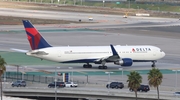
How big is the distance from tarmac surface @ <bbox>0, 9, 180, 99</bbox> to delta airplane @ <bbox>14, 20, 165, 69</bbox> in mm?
1450

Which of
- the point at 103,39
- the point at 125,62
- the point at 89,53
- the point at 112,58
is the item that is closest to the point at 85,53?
the point at 89,53

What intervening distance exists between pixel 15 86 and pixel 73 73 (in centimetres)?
1460

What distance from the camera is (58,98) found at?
260 feet

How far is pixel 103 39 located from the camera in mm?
149125

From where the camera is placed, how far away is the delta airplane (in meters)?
99.5

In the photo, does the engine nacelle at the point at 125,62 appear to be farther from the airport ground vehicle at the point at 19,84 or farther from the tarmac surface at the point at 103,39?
the airport ground vehicle at the point at 19,84

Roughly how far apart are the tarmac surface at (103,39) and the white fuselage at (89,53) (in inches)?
60.8

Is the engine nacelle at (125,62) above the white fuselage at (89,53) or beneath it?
beneath

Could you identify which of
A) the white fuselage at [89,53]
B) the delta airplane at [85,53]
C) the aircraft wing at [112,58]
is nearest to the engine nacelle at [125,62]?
the delta airplane at [85,53]

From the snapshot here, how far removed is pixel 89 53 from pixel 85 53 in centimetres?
65

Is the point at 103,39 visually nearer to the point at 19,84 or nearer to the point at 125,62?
the point at 125,62

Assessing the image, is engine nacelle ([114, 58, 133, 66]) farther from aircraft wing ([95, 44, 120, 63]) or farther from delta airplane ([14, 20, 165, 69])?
aircraft wing ([95, 44, 120, 63])

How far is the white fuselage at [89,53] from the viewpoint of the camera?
326 feet

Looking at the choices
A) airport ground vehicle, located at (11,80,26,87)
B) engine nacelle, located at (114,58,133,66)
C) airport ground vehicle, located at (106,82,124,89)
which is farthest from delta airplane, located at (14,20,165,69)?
airport ground vehicle, located at (106,82,124,89)
